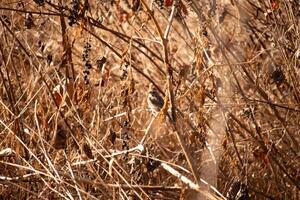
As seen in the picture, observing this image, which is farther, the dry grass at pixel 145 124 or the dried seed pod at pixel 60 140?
the dried seed pod at pixel 60 140

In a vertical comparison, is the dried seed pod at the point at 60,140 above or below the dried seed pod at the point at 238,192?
Answer: above

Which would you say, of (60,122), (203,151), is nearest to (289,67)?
(203,151)

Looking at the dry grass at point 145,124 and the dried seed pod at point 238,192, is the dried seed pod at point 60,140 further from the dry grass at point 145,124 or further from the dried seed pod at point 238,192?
the dried seed pod at point 238,192

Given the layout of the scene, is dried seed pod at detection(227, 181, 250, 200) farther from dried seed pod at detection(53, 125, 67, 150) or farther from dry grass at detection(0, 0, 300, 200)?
dried seed pod at detection(53, 125, 67, 150)

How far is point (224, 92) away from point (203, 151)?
0.40 m

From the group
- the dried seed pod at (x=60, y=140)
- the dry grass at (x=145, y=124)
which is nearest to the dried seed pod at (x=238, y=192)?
the dry grass at (x=145, y=124)

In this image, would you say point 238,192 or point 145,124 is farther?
point 145,124

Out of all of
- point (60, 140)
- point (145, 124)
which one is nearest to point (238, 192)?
point (60, 140)

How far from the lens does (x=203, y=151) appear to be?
2.08 m

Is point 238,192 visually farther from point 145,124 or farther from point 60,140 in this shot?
point 145,124

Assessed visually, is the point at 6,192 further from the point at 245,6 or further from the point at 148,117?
the point at 245,6

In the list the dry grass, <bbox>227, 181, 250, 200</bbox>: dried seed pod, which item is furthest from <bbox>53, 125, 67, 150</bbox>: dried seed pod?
<bbox>227, 181, 250, 200</bbox>: dried seed pod

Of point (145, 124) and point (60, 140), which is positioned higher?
point (60, 140)

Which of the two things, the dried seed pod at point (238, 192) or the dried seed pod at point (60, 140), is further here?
the dried seed pod at point (60, 140)
